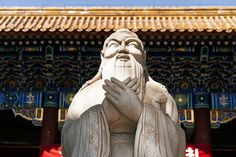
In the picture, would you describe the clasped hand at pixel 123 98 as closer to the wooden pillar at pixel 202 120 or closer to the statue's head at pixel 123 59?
the statue's head at pixel 123 59

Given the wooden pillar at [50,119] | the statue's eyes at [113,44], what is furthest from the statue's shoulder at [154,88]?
the wooden pillar at [50,119]

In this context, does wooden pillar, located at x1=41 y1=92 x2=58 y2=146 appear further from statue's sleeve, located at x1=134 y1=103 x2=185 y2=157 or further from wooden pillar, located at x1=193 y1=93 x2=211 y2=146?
statue's sleeve, located at x1=134 y1=103 x2=185 y2=157

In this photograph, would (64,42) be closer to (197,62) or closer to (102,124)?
(197,62)

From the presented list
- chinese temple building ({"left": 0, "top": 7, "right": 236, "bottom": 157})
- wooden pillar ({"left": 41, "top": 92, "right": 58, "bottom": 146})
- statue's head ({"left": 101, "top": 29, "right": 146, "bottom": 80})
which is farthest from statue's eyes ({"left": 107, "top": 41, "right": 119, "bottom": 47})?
wooden pillar ({"left": 41, "top": 92, "right": 58, "bottom": 146})

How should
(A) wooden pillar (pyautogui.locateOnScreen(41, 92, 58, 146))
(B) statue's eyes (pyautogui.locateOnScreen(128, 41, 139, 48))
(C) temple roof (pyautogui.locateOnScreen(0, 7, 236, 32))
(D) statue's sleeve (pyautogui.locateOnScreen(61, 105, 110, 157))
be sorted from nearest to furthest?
(D) statue's sleeve (pyautogui.locateOnScreen(61, 105, 110, 157))
(B) statue's eyes (pyautogui.locateOnScreen(128, 41, 139, 48))
(A) wooden pillar (pyautogui.locateOnScreen(41, 92, 58, 146))
(C) temple roof (pyautogui.locateOnScreen(0, 7, 236, 32))

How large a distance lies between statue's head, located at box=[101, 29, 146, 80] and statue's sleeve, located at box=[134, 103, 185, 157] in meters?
0.35

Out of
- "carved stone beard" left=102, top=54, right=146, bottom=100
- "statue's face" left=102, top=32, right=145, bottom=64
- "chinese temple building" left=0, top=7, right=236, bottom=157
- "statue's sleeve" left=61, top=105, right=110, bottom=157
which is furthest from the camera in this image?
"chinese temple building" left=0, top=7, right=236, bottom=157

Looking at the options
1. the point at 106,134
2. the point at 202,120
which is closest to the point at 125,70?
the point at 106,134

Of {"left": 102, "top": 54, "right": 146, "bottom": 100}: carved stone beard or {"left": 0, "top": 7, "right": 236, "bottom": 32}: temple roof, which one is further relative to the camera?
{"left": 0, "top": 7, "right": 236, "bottom": 32}: temple roof

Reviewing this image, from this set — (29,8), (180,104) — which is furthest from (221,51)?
(29,8)

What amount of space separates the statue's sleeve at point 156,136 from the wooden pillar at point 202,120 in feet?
16.8

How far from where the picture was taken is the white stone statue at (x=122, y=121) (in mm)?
3086

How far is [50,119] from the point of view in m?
8.49

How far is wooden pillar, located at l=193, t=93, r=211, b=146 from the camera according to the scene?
27.1 ft
